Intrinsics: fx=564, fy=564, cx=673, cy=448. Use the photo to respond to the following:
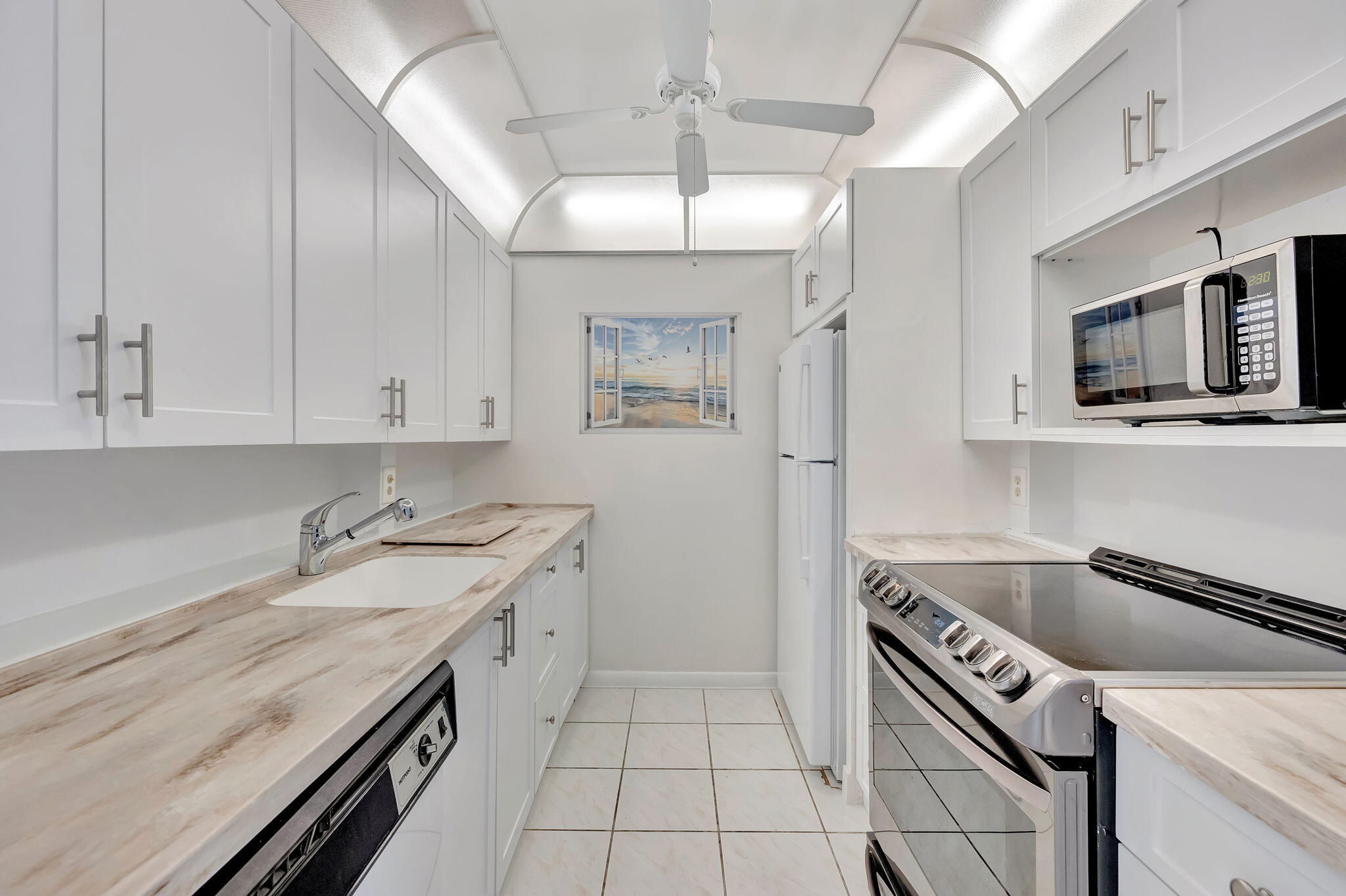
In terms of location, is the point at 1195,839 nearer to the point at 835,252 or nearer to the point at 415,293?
the point at 835,252

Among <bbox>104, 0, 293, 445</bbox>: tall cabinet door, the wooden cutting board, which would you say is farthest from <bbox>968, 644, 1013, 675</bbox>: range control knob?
the wooden cutting board

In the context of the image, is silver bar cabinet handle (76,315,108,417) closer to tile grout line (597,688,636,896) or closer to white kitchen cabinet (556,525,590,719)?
white kitchen cabinet (556,525,590,719)

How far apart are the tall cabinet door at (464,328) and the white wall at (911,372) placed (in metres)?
1.50

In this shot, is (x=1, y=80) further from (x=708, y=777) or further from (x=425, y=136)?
(x=708, y=777)

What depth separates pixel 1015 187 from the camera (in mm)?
1715

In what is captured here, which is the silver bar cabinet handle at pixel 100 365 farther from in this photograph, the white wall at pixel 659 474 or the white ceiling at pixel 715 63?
the white wall at pixel 659 474

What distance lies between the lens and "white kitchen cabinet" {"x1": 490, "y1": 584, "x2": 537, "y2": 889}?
149 centimetres

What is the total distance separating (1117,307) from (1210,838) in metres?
1.07

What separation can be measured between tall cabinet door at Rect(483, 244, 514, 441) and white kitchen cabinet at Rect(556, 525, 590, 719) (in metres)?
0.68

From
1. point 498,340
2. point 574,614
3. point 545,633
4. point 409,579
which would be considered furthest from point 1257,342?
point 498,340

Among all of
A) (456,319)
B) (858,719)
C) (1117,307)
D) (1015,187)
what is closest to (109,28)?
(456,319)

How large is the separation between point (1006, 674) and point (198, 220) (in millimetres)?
1615

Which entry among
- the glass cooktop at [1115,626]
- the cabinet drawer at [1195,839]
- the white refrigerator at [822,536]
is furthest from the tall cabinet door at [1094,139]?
the cabinet drawer at [1195,839]

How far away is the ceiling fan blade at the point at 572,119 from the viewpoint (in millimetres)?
1786
